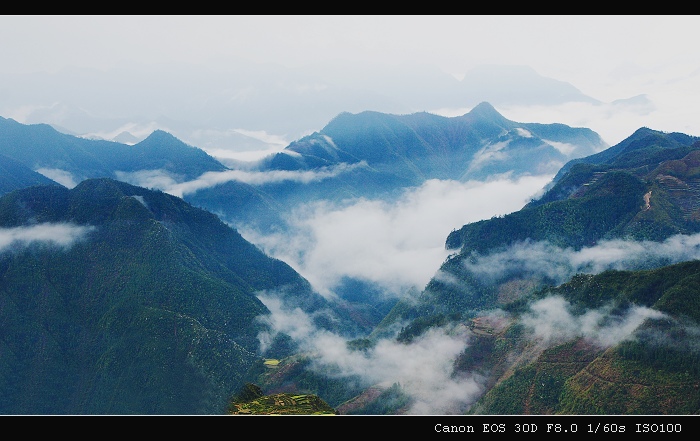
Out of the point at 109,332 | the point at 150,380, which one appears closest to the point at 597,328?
the point at 150,380

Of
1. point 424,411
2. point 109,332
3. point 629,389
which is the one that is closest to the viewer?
point 629,389

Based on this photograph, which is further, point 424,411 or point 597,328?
point 424,411

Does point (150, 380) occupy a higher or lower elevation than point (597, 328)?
lower

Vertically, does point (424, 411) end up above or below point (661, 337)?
below
